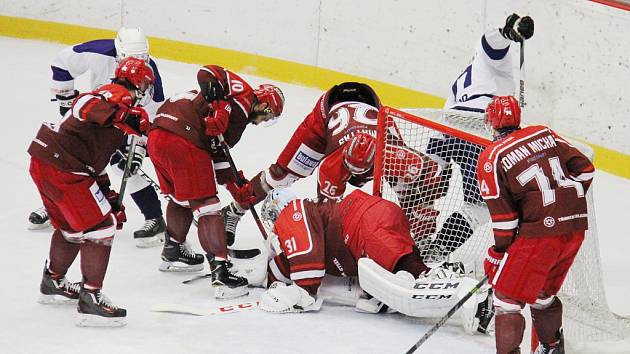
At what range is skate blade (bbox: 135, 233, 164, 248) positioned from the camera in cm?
586

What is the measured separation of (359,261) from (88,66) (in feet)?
6.24

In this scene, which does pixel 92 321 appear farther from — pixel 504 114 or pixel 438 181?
pixel 504 114

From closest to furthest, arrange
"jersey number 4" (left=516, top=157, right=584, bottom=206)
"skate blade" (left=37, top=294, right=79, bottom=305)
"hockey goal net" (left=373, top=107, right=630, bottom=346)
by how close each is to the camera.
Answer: "jersey number 4" (left=516, top=157, right=584, bottom=206)
"skate blade" (left=37, top=294, right=79, bottom=305)
"hockey goal net" (left=373, top=107, right=630, bottom=346)

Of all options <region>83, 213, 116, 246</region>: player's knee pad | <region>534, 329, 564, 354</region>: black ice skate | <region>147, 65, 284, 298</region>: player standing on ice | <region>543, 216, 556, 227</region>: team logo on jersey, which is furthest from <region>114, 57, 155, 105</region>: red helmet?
Answer: <region>534, 329, 564, 354</region>: black ice skate

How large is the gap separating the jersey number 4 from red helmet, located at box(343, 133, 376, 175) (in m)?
1.00

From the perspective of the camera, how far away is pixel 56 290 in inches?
198

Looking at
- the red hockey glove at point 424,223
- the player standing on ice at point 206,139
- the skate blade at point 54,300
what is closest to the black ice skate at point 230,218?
the player standing on ice at point 206,139

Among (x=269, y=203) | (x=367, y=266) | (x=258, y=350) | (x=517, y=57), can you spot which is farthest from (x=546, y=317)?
(x=517, y=57)

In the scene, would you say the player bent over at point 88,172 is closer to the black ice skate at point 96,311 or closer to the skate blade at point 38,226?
the black ice skate at point 96,311

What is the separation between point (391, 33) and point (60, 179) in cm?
383

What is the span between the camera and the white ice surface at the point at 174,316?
4.68 metres

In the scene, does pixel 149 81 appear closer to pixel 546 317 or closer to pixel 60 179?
pixel 60 179

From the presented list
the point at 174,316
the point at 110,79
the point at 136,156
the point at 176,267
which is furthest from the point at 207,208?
the point at 110,79

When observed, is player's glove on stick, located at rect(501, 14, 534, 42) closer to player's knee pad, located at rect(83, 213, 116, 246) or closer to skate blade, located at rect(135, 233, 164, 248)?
skate blade, located at rect(135, 233, 164, 248)
